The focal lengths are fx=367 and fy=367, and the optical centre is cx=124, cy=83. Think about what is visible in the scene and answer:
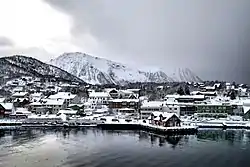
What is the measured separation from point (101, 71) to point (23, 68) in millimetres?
62372

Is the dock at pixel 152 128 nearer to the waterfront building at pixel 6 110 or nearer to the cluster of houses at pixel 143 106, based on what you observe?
the cluster of houses at pixel 143 106

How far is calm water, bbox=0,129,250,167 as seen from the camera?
16125 mm

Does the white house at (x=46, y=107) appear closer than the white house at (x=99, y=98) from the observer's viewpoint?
Yes

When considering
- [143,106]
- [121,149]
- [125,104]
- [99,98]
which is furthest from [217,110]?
[121,149]

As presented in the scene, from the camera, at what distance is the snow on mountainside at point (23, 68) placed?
87.2 metres

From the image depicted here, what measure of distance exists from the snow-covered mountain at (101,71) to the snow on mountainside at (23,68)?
31554 mm

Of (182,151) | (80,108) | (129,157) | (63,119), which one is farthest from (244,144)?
(80,108)

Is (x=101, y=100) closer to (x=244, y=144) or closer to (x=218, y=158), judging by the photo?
(x=244, y=144)

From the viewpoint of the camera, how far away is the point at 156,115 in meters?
29.8

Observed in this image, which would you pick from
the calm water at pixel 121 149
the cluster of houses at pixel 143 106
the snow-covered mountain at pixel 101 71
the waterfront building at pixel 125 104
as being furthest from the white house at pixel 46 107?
the snow-covered mountain at pixel 101 71

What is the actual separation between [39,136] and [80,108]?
13.8 metres

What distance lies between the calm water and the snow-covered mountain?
112315mm

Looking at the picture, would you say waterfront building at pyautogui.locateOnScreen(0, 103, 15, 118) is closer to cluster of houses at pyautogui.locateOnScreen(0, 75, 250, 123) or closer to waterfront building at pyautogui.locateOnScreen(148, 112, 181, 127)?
cluster of houses at pyautogui.locateOnScreen(0, 75, 250, 123)

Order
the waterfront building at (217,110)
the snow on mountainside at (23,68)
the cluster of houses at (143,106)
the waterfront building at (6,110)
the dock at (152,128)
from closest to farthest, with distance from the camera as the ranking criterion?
the dock at (152,128) → the waterfront building at (217,110) → the cluster of houses at (143,106) → the waterfront building at (6,110) → the snow on mountainside at (23,68)
